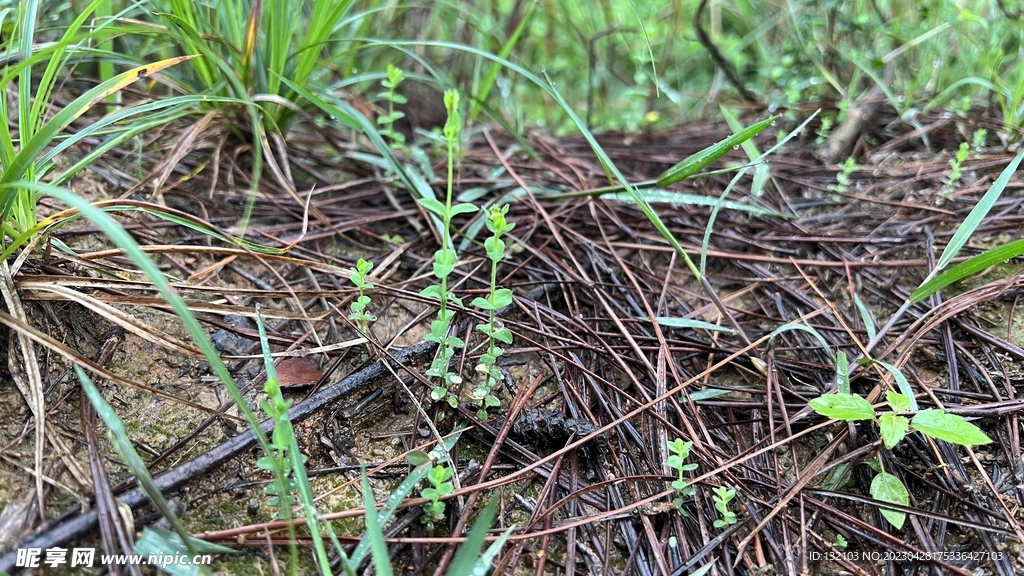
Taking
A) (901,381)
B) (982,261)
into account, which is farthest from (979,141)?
(901,381)

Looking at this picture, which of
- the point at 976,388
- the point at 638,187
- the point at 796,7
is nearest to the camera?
the point at 976,388

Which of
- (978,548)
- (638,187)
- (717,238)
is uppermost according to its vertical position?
(638,187)

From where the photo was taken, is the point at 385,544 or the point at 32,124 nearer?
the point at 385,544

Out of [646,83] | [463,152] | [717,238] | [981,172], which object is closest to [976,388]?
[717,238]

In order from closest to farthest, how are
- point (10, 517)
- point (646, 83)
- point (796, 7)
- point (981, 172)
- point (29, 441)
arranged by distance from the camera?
point (10, 517)
point (29, 441)
point (981, 172)
point (796, 7)
point (646, 83)

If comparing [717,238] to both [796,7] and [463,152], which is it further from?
[796,7]

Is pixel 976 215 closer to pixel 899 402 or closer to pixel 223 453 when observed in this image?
pixel 899 402

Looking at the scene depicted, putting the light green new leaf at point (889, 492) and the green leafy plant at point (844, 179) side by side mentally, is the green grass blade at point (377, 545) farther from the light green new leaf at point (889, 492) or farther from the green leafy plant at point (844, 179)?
the green leafy plant at point (844, 179)

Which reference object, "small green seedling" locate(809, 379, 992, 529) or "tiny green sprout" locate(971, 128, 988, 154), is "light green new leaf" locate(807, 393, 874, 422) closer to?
"small green seedling" locate(809, 379, 992, 529)
